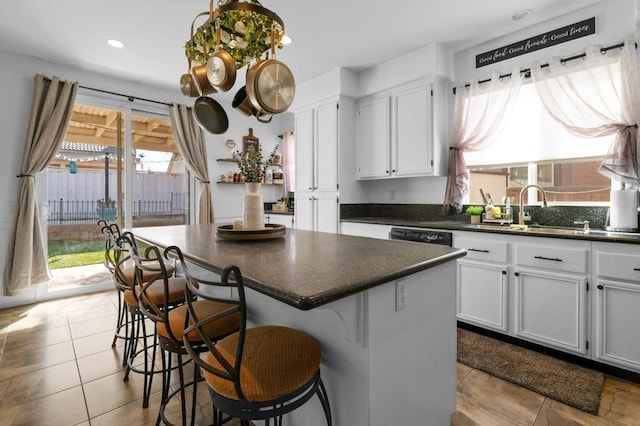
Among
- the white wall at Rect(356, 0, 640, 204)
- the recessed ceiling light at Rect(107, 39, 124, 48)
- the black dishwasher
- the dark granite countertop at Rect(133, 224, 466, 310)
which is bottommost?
the black dishwasher

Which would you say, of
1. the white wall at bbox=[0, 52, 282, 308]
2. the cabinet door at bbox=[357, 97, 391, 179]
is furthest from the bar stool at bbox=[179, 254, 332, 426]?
the white wall at bbox=[0, 52, 282, 308]

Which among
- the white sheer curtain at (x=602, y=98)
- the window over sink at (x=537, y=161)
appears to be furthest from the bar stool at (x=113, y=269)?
the white sheer curtain at (x=602, y=98)

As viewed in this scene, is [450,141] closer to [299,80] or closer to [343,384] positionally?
[299,80]

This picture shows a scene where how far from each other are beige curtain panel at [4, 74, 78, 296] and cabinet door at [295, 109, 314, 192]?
2788 millimetres

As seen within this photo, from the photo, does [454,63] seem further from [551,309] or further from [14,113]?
[14,113]

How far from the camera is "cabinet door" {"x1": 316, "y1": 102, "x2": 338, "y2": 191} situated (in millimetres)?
4098

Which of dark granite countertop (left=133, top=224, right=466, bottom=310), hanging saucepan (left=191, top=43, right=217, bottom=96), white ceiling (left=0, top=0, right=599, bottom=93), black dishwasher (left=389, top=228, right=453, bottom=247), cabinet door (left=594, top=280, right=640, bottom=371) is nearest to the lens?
dark granite countertop (left=133, top=224, right=466, bottom=310)

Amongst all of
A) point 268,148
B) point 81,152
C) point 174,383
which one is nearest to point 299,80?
point 268,148

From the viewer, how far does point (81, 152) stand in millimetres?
4195

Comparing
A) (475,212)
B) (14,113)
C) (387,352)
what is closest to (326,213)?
(475,212)

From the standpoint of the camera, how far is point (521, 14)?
285cm

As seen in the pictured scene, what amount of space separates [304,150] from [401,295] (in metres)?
3.47

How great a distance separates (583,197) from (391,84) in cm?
222

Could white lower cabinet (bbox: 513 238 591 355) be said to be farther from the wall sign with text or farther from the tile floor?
the wall sign with text
